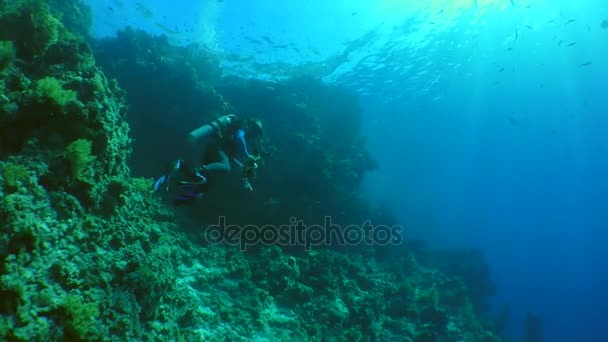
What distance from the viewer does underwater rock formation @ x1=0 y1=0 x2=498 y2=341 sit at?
3.61 metres

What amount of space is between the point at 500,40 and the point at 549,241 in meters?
125

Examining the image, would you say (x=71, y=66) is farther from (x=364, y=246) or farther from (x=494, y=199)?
(x=494, y=199)

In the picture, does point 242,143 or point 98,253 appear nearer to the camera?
point 98,253

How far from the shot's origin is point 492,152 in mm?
71312

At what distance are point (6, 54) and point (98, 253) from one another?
3.40 metres

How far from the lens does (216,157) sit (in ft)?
19.2

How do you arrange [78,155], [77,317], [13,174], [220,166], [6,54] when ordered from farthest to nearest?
[220,166]
[6,54]
[78,155]
[13,174]
[77,317]

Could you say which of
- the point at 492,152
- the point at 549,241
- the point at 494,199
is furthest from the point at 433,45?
the point at 549,241

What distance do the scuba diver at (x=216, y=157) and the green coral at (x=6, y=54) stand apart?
2.77 m

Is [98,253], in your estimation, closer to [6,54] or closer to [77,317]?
[77,317]

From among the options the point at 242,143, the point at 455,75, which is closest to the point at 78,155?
the point at 242,143

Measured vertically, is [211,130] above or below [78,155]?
above

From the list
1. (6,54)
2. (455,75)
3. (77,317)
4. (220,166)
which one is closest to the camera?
(77,317)

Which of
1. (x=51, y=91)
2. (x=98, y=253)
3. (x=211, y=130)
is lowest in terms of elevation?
(x=98, y=253)
